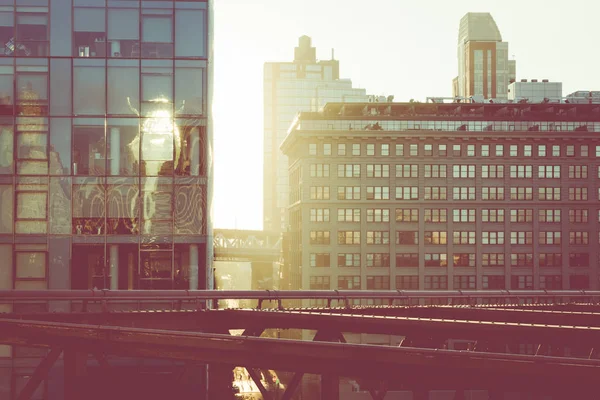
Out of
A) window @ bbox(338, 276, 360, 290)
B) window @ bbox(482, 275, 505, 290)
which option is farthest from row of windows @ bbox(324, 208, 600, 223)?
window @ bbox(338, 276, 360, 290)

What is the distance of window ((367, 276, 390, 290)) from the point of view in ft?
397

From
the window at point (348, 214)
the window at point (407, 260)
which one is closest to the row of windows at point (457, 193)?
the window at point (348, 214)

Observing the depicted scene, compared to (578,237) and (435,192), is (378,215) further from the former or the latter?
(578,237)

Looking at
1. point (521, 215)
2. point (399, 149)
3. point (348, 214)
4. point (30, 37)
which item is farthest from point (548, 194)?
point (30, 37)

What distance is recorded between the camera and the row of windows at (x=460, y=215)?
12144 centimetres

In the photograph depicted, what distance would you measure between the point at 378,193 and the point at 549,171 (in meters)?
29.3

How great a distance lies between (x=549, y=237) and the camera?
4897 inches

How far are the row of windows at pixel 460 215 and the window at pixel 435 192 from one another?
6.54 ft

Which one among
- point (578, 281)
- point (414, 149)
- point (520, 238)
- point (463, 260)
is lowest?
point (578, 281)

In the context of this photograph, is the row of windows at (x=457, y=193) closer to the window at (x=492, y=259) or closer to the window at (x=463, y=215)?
the window at (x=463, y=215)

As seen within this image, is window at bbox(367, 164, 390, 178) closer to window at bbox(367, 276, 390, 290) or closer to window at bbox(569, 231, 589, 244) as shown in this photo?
window at bbox(367, 276, 390, 290)

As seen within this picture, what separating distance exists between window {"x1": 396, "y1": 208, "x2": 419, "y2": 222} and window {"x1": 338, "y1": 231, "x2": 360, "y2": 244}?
7.36m

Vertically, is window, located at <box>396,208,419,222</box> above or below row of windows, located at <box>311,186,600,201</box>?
below

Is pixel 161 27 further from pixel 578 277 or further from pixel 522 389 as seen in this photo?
pixel 578 277
